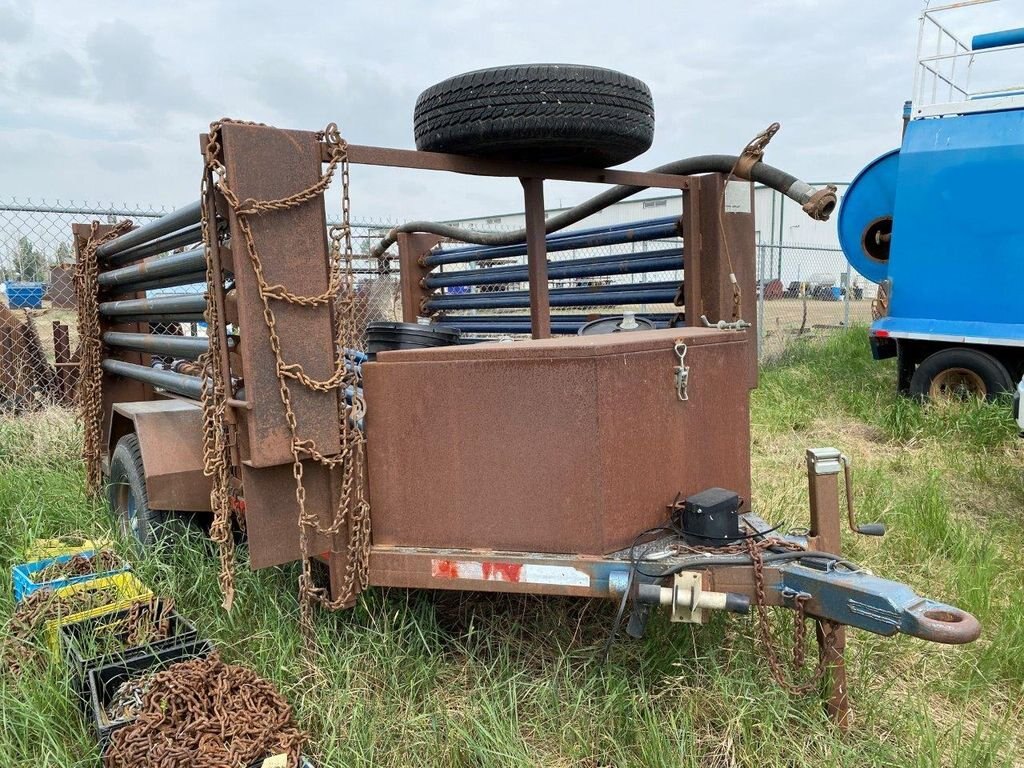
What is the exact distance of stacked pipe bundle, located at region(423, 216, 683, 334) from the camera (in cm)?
370

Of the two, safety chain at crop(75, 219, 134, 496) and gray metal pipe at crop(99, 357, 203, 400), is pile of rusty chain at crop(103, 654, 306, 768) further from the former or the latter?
safety chain at crop(75, 219, 134, 496)

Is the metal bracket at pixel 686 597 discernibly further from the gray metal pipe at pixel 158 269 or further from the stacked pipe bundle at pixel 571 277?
the gray metal pipe at pixel 158 269

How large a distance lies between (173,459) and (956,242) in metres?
6.24

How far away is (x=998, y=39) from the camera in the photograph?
269 inches

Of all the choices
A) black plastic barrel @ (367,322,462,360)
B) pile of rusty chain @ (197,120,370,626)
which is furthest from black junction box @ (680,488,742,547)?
black plastic barrel @ (367,322,462,360)

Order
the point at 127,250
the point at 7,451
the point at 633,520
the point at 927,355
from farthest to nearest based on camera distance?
1. the point at 927,355
2. the point at 7,451
3. the point at 127,250
4. the point at 633,520

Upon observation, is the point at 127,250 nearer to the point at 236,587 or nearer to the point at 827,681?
the point at 236,587

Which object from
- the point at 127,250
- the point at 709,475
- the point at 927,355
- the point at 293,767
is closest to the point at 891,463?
the point at 927,355

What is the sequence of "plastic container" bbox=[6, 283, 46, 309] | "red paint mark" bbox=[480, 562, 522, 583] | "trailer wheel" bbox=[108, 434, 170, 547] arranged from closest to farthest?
"red paint mark" bbox=[480, 562, 522, 583], "trailer wheel" bbox=[108, 434, 170, 547], "plastic container" bbox=[6, 283, 46, 309]

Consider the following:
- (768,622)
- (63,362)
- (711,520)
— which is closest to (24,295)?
(63,362)

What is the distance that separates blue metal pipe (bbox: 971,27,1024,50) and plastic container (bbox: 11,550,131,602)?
7917mm

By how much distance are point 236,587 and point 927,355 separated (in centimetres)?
643

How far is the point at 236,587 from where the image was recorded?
3111 mm

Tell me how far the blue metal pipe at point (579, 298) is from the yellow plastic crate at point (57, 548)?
242cm
